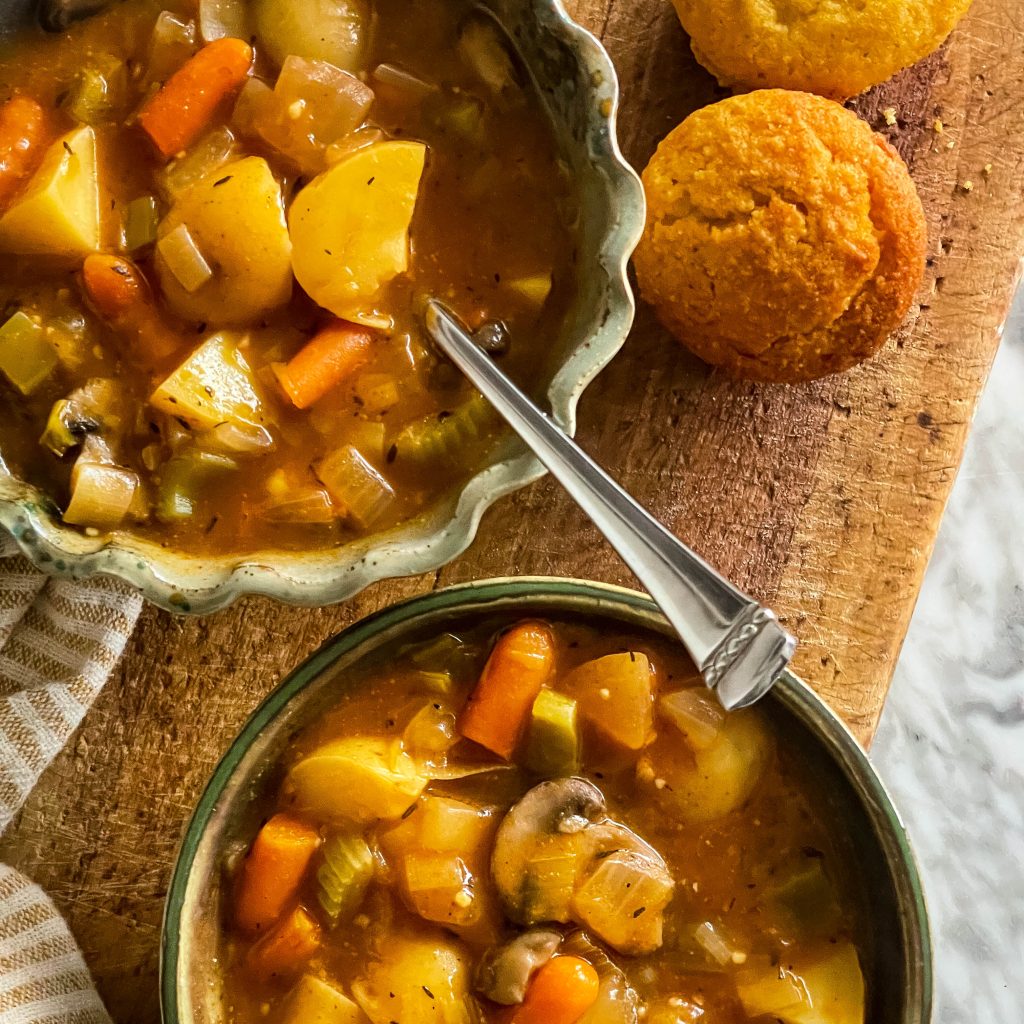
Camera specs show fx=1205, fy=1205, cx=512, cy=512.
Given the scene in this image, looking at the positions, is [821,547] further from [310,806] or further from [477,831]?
[310,806]

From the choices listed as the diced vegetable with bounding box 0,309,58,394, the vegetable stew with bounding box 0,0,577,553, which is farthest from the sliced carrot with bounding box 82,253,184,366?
the diced vegetable with bounding box 0,309,58,394

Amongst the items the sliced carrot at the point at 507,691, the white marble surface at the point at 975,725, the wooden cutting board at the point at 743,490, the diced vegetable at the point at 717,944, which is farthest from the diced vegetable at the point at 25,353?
the white marble surface at the point at 975,725

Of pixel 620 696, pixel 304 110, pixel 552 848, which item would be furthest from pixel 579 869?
pixel 304 110

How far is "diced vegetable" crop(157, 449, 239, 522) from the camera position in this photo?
2010 millimetres

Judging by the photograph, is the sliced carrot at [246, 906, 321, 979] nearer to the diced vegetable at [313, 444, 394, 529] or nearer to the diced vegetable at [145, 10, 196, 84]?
the diced vegetable at [313, 444, 394, 529]

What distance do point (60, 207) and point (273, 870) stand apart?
119 cm

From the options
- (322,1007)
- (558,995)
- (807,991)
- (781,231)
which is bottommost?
(807,991)

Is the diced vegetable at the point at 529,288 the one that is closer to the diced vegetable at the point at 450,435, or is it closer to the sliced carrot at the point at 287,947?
the diced vegetable at the point at 450,435

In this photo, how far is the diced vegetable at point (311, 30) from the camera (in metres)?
2.06

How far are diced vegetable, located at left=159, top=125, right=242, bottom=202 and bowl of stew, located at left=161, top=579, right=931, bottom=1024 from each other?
0.84 metres

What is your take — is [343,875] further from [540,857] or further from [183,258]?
[183,258]

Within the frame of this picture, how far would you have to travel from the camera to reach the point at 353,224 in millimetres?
1985

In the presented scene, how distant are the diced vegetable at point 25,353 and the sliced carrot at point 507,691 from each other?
92 centimetres

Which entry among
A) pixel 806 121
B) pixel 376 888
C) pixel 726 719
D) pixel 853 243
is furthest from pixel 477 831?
pixel 806 121
